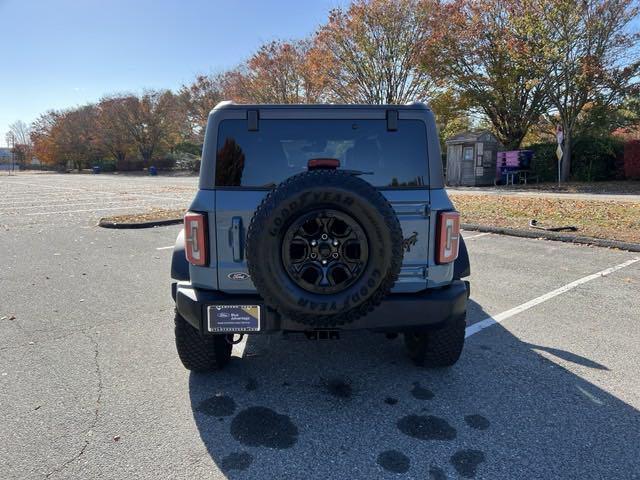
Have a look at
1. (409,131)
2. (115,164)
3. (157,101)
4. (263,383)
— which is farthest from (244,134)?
(115,164)

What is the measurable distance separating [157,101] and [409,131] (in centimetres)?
4847

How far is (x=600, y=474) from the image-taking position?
2078 mm

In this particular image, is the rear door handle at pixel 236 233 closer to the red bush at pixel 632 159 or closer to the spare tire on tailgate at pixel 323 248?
the spare tire on tailgate at pixel 323 248

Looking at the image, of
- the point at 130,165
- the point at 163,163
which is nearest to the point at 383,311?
the point at 163,163

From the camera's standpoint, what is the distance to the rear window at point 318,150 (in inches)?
107

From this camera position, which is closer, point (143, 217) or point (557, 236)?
point (557, 236)

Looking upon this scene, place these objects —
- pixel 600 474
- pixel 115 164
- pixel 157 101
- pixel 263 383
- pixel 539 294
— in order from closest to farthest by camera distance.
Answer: pixel 600 474 < pixel 263 383 < pixel 539 294 < pixel 157 101 < pixel 115 164

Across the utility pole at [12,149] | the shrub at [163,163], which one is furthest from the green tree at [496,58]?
the utility pole at [12,149]

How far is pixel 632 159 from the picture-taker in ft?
58.8

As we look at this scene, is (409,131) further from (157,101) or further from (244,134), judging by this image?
(157,101)

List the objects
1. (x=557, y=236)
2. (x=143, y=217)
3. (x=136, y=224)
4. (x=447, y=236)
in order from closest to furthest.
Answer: (x=447, y=236)
(x=557, y=236)
(x=136, y=224)
(x=143, y=217)

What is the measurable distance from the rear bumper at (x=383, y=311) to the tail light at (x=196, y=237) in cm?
24

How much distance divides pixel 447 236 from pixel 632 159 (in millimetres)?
20000

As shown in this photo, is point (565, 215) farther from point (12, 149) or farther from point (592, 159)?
point (12, 149)
